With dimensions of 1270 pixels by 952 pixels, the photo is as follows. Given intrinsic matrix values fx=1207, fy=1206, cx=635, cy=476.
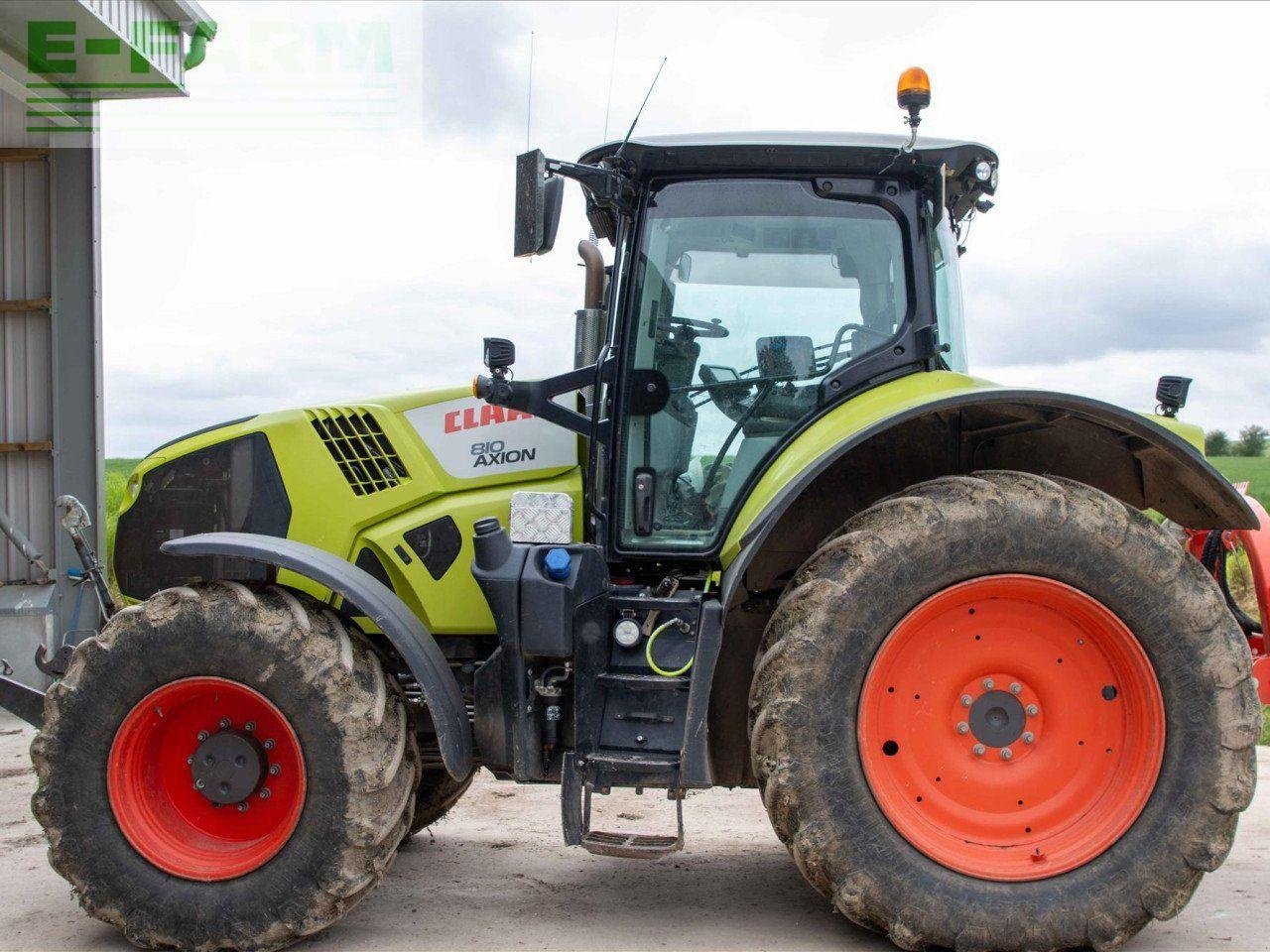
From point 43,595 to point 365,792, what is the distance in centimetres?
593

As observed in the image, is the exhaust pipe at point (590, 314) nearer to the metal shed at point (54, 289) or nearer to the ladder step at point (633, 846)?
the ladder step at point (633, 846)

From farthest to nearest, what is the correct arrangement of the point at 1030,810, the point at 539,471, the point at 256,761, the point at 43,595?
the point at 43,595
the point at 539,471
the point at 256,761
the point at 1030,810

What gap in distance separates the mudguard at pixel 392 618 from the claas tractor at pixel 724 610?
0.6 inches

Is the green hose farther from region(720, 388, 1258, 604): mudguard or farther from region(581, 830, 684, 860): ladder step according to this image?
region(581, 830, 684, 860): ladder step

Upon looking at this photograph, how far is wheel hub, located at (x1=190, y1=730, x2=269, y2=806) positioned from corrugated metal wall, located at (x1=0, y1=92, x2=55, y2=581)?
226 inches

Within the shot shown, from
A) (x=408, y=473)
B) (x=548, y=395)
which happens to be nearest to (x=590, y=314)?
(x=548, y=395)

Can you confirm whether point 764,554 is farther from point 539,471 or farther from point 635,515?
point 539,471

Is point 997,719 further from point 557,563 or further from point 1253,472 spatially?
point 1253,472

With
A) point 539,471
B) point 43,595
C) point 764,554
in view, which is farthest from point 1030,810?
point 43,595

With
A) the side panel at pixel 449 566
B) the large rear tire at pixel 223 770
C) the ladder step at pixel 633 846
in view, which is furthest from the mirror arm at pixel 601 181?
the ladder step at pixel 633 846

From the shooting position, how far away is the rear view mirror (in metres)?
3.79

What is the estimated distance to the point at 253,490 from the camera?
4.50 meters

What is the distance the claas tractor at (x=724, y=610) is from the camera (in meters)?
3.54

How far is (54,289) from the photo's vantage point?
8.66 metres
